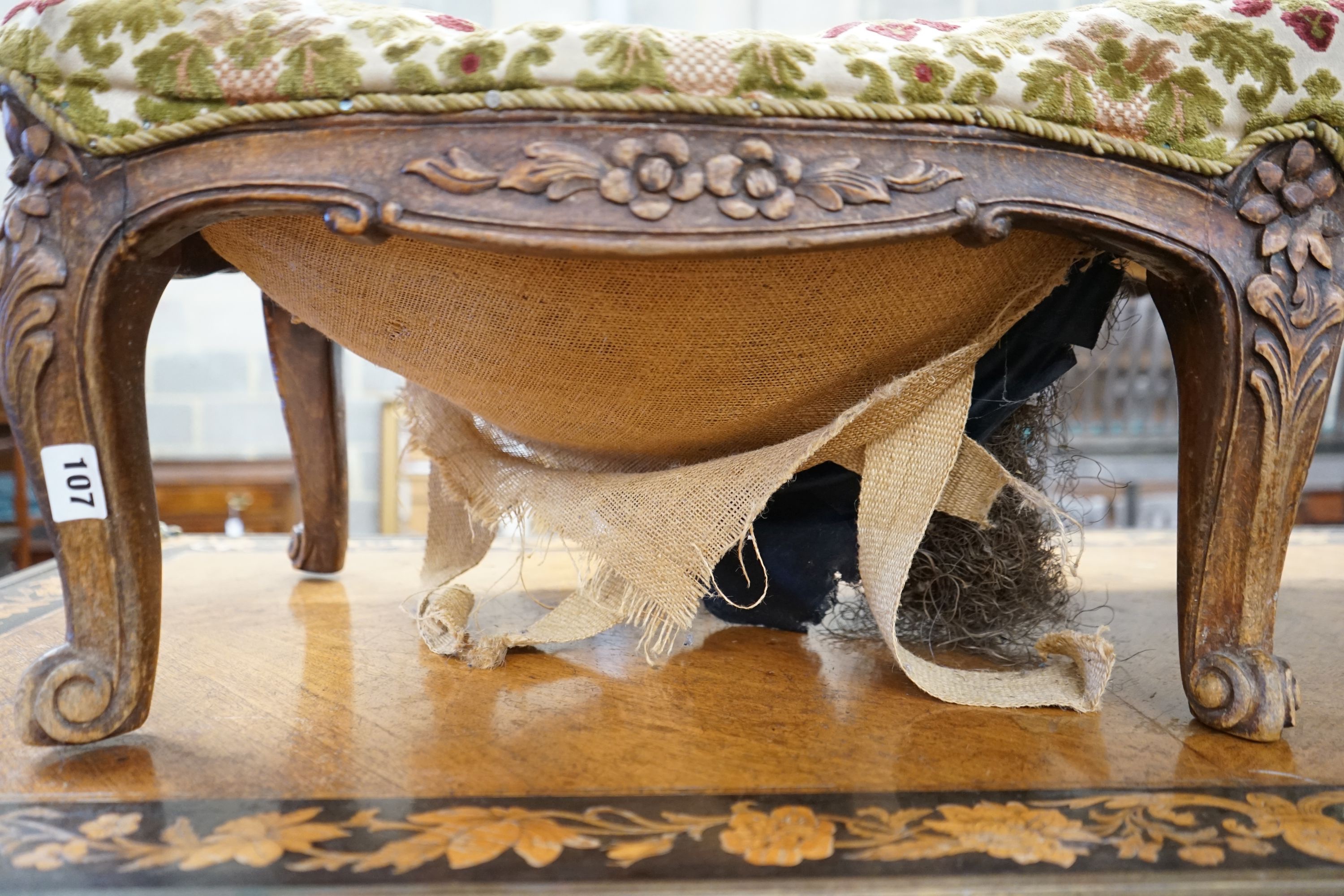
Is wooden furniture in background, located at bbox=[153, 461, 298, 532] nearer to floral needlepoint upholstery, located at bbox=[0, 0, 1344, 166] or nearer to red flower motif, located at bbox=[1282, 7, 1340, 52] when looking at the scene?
floral needlepoint upholstery, located at bbox=[0, 0, 1344, 166]

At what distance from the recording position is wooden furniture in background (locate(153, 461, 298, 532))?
104 inches

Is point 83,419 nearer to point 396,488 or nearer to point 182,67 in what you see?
point 182,67

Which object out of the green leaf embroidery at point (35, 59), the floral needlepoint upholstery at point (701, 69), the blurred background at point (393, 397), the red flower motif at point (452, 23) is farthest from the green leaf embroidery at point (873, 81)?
the blurred background at point (393, 397)

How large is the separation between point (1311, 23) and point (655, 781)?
0.62 m

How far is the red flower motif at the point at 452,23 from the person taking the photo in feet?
2.08

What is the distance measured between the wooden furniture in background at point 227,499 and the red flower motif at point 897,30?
226cm

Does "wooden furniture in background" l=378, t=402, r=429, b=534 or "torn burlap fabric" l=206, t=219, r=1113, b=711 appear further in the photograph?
"wooden furniture in background" l=378, t=402, r=429, b=534

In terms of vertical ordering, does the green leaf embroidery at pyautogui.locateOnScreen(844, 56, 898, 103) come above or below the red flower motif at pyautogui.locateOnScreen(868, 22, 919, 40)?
below

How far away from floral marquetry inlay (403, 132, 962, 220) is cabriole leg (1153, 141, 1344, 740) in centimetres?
29

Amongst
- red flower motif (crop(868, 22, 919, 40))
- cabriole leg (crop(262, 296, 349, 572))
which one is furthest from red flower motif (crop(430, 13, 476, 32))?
cabriole leg (crop(262, 296, 349, 572))

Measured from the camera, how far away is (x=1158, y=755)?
0.71 metres

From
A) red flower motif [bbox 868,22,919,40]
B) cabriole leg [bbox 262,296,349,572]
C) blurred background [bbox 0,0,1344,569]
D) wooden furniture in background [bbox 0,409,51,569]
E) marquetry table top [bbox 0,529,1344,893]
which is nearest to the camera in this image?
marquetry table top [bbox 0,529,1344,893]

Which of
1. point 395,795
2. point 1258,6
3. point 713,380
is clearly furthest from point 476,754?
point 1258,6

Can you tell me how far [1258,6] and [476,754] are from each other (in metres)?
0.68
